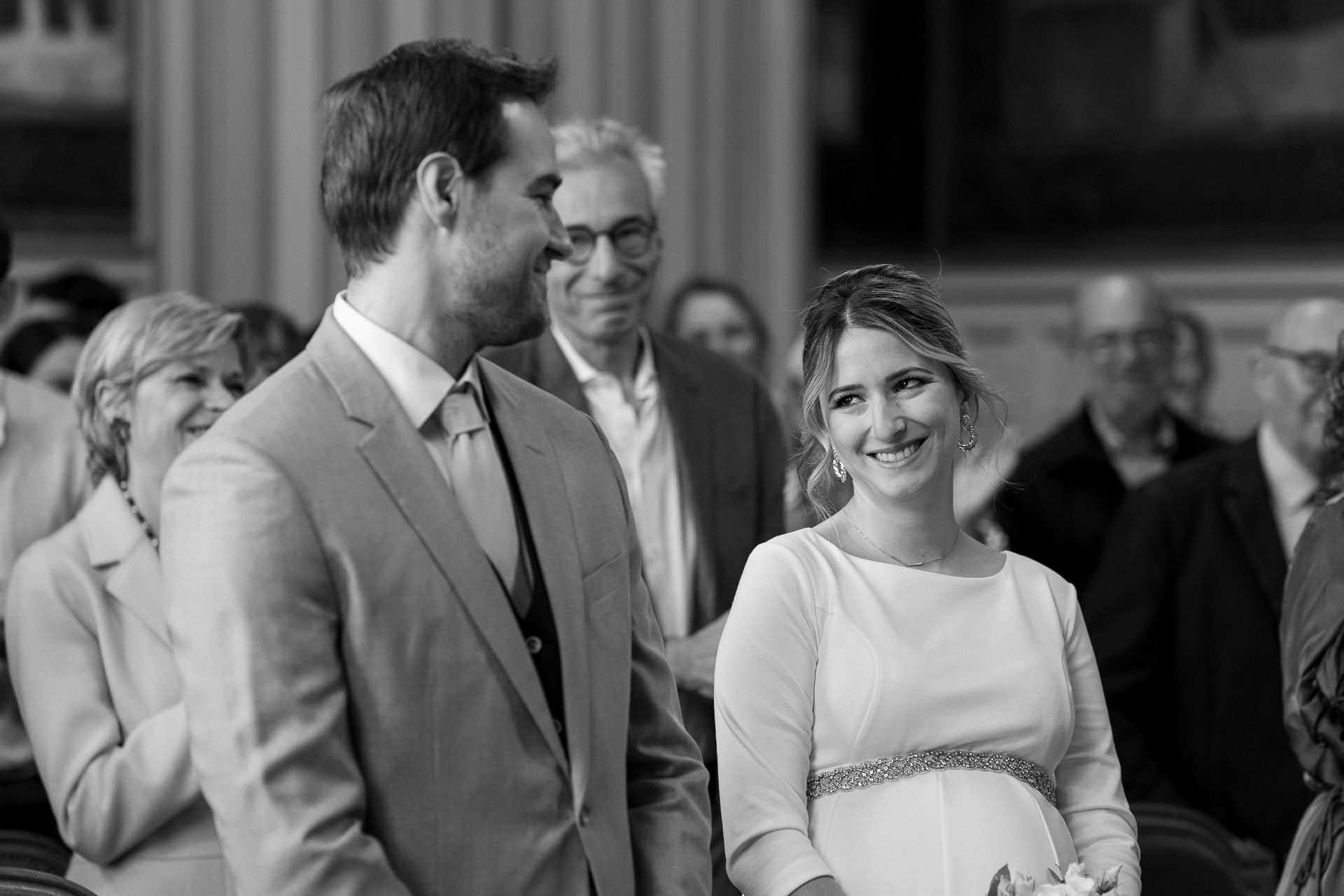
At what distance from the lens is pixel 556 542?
2135 mm

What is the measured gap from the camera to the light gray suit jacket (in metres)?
1.91

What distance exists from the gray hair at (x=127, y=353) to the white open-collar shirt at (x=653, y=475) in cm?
68

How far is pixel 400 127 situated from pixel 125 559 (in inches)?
43.5

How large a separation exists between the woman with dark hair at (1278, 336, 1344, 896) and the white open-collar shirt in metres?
1.05

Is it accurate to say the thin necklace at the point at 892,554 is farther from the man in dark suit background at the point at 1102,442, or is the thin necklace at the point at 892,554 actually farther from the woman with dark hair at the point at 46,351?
the woman with dark hair at the point at 46,351

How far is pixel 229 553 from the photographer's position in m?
1.92

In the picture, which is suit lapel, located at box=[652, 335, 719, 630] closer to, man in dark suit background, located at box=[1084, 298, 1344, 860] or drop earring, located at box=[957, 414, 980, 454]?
drop earring, located at box=[957, 414, 980, 454]

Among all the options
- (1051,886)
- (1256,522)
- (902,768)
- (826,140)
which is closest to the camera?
(1051,886)

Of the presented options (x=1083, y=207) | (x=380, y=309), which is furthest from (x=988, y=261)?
(x=380, y=309)

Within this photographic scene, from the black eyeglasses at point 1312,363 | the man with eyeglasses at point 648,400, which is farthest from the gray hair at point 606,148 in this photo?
the black eyeglasses at point 1312,363

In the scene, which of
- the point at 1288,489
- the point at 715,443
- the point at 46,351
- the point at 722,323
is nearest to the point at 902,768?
the point at 715,443

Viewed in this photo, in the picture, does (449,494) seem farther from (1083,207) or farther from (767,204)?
(1083,207)

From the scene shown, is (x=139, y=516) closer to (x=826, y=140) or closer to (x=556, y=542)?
(x=556, y=542)

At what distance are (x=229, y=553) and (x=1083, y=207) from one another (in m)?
A: 6.53
